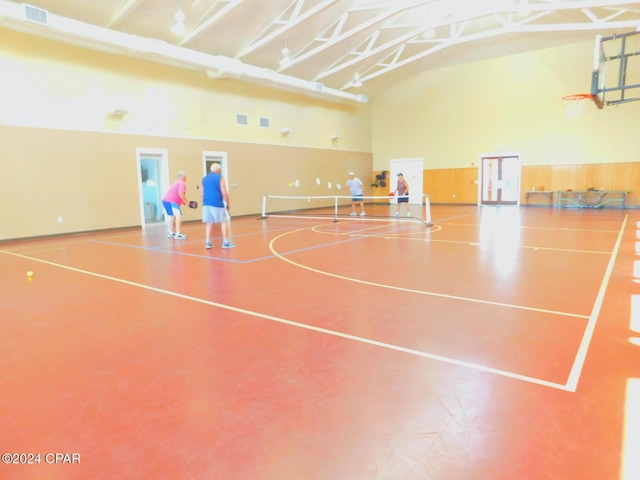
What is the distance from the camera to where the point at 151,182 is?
46.3 ft

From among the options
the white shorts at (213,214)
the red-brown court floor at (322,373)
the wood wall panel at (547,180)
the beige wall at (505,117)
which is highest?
the beige wall at (505,117)

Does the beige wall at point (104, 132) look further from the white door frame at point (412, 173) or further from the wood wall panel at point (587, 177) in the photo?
the wood wall panel at point (587, 177)

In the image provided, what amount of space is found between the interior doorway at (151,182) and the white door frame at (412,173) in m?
13.1

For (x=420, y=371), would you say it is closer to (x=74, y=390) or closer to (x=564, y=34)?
(x=74, y=390)

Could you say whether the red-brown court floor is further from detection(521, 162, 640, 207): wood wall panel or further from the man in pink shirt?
detection(521, 162, 640, 207): wood wall panel

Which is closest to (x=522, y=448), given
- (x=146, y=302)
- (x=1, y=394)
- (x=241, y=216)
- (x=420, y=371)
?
(x=420, y=371)

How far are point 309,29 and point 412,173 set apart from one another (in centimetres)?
1059

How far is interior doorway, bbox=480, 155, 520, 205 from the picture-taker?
1961 centimetres

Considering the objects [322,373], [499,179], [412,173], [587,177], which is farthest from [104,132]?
[587,177]

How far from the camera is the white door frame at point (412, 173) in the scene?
873 inches

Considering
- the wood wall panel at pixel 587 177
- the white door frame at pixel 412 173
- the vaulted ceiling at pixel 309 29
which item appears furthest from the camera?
the white door frame at pixel 412 173

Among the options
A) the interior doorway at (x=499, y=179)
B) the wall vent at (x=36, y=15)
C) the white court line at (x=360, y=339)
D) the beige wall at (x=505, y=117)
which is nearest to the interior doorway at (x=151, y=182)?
the wall vent at (x=36, y=15)

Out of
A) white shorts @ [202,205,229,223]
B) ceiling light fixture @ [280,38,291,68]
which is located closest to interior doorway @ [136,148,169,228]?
ceiling light fixture @ [280,38,291,68]

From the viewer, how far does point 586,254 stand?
705cm
